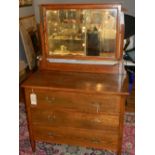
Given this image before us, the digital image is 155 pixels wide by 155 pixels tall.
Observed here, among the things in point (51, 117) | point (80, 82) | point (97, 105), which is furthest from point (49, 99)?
point (97, 105)

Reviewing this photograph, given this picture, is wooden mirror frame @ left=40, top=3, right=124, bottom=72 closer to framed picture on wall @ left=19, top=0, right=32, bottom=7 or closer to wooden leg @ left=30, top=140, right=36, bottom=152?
wooden leg @ left=30, top=140, right=36, bottom=152

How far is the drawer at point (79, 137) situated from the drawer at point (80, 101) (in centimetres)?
21

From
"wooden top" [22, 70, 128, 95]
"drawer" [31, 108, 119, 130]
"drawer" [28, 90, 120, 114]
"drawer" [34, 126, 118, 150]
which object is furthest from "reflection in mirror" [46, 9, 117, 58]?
"drawer" [34, 126, 118, 150]

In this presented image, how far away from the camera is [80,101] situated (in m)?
1.84

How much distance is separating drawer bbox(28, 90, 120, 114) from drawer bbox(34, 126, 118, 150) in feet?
0.69

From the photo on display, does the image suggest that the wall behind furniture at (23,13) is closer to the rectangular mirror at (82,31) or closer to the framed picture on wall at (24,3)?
the framed picture on wall at (24,3)

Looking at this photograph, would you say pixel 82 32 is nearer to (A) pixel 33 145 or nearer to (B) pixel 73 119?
(B) pixel 73 119

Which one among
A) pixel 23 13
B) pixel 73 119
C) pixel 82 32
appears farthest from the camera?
pixel 23 13

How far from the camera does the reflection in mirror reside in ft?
6.37

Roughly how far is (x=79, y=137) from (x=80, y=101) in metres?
0.34

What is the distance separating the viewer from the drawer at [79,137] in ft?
6.26
